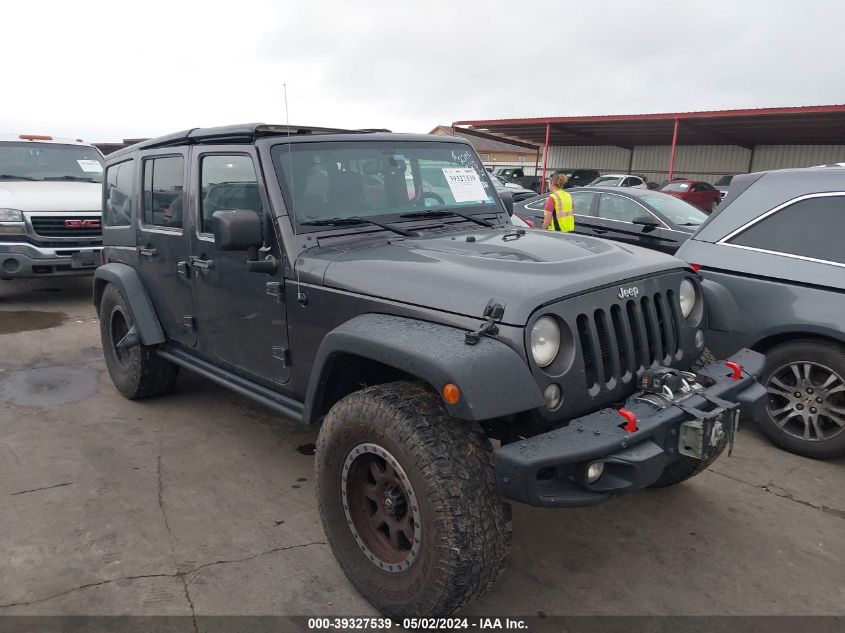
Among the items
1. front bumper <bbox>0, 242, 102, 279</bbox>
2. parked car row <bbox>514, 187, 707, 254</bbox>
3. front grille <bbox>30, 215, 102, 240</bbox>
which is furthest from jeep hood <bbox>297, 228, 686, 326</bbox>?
front grille <bbox>30, 215, 102, 240</bbox>

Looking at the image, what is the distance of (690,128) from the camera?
2452cm

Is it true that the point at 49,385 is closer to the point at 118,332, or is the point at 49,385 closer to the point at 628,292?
the point at 118,332

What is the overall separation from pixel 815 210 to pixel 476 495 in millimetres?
3363

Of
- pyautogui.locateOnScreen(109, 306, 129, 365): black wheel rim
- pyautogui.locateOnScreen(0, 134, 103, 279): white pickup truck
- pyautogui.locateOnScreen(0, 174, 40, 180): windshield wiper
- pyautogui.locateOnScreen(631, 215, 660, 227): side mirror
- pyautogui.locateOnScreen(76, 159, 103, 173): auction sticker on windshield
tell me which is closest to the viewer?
pyautogui.locateOnScreen(109, 306, 129, 365): black wheel rim

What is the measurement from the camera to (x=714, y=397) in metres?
2.68

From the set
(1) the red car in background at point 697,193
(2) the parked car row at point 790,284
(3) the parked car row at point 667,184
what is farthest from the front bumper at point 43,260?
(1) the red car in background at point 697,193

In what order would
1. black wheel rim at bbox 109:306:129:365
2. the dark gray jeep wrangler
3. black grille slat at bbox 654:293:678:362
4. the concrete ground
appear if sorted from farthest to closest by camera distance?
1. black wheel rim at bbox 109:306:129:365
2. black grille slat at bbox 654:293:678:362
3. the concrete ground
4. the dark gray jeep wrangler

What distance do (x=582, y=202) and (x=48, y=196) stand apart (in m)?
6.86

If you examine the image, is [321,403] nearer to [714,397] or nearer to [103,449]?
[714,397]

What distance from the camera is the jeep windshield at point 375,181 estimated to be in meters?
3.31

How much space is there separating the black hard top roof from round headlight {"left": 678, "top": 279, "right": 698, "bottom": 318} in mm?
1724

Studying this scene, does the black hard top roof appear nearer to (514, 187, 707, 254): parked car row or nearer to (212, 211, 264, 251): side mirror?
(212, 211, 264, 251): side mirror

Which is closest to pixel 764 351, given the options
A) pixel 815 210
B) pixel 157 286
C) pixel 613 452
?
pixel 815 210

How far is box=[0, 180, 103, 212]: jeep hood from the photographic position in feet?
26.3
